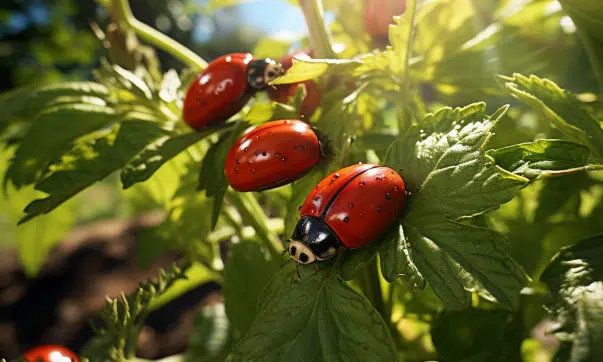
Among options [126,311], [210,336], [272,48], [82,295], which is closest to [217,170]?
[126,311]

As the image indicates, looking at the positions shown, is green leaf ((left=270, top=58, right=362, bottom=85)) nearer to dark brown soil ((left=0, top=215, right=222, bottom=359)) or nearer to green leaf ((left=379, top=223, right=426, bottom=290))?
green leaf ((left=379, top=223, right=426, bottom=290))

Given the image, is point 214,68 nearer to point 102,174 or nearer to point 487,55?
point 102,174

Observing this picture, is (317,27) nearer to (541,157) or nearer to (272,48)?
(541,157)

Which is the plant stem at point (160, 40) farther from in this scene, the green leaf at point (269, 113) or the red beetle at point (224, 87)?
the green leaf at point (269, 113)

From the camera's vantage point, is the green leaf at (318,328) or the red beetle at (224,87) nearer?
the green leaf at (318,328)

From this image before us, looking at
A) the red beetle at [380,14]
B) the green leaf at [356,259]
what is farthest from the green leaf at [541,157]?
the red beetle at [380,14]

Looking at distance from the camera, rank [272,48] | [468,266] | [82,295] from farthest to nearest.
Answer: [82,295], [272,48], [468,266]
